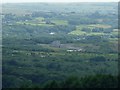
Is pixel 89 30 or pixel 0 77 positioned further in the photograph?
pixel 89 30

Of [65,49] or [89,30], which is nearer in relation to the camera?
[65,49]

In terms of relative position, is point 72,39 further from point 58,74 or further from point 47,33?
point 58,74

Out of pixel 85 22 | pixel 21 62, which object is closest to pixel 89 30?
pixel 85 22

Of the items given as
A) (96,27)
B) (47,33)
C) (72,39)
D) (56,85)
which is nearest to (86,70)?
(56,85)

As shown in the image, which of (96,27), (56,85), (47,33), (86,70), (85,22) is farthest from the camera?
(85,22)

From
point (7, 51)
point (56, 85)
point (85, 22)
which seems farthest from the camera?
point (85, 22)

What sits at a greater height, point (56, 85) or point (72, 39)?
point (56, 85)

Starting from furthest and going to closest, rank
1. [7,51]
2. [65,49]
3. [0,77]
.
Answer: [65,49], [7,51], [0,77]

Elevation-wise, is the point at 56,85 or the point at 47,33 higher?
the point at 56,85

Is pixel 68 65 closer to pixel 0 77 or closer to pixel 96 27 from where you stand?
pixel 0 77
